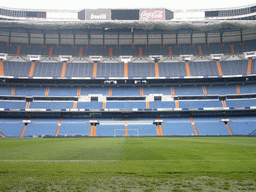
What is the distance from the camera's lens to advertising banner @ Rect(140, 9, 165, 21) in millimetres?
48000

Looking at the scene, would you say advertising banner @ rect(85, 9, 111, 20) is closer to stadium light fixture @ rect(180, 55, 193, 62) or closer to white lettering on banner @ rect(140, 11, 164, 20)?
white lettering on banner @ rect(140, 11, 164, 20)

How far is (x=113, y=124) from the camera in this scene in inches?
1706

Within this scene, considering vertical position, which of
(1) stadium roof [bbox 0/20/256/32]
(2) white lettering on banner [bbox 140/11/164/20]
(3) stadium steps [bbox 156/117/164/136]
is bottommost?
(3) stadium steps [bbox 156/117/164/136]

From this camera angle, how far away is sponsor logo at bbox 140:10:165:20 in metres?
48.0

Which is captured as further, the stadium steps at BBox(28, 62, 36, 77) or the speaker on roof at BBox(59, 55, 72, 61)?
the speaker on roof at BBox(59, 55, 72, 61)

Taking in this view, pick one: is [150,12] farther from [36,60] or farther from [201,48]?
[36,60]

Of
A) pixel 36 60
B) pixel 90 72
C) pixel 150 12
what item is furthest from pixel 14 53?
pixel 150 12

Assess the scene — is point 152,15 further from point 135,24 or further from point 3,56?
point 3,56

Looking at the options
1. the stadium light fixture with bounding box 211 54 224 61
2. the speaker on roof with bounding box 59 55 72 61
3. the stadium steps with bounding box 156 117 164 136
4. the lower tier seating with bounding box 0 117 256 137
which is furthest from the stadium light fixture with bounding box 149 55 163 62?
the speaker on roof with bounding box 59 55 72 61

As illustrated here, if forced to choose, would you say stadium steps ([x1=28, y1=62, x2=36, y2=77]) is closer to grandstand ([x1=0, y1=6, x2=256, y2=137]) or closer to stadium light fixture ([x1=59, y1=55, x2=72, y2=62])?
grandstand ([x1=0, y1=6, x2=256, y2=137])

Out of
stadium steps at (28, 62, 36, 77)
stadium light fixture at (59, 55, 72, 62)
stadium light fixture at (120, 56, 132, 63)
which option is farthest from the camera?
stadium light fixture at (120, 56, 132, 63)

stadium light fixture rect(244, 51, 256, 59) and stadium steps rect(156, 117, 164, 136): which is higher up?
stadium light fixture rect(244, 51, 256, 59)

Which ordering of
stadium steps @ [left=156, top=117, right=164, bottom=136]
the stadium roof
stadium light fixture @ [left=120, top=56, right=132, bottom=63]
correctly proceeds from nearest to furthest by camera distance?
stadium steps @ [left=156, top=117, right=164, bottom=136]
the stadium roof
stadium light fixture @ [left=120, top=56, right=132, bottom=63]

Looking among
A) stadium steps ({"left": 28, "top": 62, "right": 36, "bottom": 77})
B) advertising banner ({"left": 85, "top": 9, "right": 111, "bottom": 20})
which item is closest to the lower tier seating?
stadium steps ({"left": 28, "top": 62, "right": 36, "bottom": 77})
